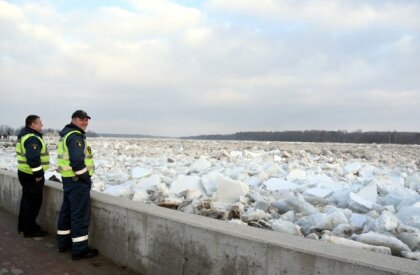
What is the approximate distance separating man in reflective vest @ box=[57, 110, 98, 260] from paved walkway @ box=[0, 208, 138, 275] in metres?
0.19

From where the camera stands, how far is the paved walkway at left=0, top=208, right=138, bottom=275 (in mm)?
4465

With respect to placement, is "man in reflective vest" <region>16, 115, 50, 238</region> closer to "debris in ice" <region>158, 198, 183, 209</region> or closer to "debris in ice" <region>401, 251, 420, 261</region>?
"debris in ice" <region>158, 198, 183, 209</region>

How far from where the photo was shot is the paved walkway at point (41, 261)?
4465 millimetres

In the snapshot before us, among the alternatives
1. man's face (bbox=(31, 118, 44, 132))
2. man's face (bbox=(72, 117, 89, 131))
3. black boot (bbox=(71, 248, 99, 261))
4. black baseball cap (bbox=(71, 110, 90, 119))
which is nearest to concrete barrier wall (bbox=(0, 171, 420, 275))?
black boot (bbox=(71, 248, 99, 261))

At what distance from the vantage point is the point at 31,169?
19.2ft

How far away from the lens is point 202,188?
31.0 feet

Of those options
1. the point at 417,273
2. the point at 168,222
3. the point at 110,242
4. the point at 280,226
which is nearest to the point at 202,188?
the point at 280,226

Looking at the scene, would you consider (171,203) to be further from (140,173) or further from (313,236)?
(140,173)

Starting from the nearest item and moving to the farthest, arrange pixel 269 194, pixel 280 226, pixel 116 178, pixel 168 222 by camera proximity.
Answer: pixel 168 222, pixel 280 226, pixel 269 194, pixel 116 178

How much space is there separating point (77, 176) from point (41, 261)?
1.11 metres

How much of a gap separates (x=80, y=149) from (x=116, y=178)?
8.20 meters

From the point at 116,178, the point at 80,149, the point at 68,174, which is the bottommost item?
the point at 116,178

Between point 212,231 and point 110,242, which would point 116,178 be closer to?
point 110,242

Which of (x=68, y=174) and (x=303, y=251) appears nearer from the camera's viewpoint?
(x=303, y=251)
